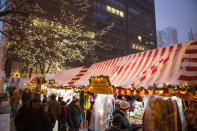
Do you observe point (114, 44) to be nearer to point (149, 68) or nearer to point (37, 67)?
point (37, 67)

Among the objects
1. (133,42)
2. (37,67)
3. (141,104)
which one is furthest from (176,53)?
(133,42)

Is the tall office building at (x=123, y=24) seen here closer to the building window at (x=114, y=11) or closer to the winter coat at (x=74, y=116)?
the building window at (x=114, y=11)

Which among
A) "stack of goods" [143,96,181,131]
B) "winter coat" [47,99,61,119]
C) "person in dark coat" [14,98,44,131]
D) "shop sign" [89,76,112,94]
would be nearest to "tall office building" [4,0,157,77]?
"shop sign" [89,76,112,94]

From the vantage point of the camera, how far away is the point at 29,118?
3273 millimetres

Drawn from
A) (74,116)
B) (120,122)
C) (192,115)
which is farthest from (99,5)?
(120,122)

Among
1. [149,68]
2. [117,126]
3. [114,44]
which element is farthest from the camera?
[114,44]

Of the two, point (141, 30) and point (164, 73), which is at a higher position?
point (141, 30)

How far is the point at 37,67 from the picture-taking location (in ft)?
112

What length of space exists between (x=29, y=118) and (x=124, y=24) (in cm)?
5254

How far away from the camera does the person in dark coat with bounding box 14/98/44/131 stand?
324 cm

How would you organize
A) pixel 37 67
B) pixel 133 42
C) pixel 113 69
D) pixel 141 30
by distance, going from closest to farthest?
pixel 113 69 → pixel 37 67 → pixel 133 42 → pixel 141 30

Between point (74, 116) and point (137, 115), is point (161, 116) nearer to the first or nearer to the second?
point (137, 115)

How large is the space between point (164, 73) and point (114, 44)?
42.9 metres

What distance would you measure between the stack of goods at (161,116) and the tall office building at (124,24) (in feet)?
126
